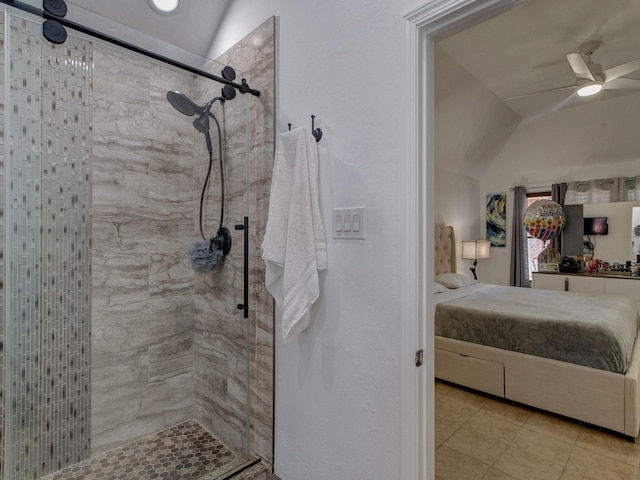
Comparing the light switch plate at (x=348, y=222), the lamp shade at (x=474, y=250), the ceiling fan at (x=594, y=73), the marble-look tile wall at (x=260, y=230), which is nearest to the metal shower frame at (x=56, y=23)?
the marble-look tile wall at (x=260, y=230)

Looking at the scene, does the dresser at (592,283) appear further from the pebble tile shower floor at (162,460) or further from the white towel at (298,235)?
the pebble tile shower floor at (162,460)

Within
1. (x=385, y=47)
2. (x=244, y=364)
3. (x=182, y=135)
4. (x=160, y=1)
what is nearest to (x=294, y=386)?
(x=244, y=364)

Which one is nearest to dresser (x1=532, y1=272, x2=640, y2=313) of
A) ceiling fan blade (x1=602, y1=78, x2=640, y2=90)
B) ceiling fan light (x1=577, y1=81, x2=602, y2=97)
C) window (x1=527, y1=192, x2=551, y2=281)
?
window (x1=527, y1=192, x2=551, y2=281)

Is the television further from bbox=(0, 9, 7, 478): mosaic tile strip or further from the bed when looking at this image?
bbox=(0, 9, 7, 478): mosaic tile strip

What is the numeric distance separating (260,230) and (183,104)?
924 mm

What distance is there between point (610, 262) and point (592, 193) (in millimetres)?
953

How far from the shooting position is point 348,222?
1.28 metres

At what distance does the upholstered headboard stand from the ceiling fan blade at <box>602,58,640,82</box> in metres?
2.25

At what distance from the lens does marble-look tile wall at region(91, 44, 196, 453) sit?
1784 millimetres

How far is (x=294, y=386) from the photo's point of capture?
150 centimetres

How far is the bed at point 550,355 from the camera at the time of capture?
2.06 m

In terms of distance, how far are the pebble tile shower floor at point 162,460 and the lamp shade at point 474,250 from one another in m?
4.20

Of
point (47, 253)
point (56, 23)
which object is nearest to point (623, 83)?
point (56, 23)

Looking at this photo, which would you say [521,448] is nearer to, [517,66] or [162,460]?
[162,460]
